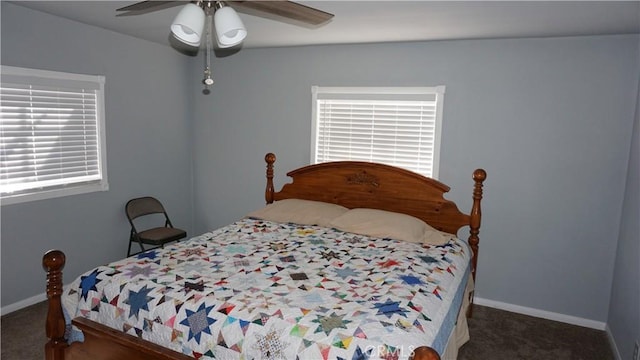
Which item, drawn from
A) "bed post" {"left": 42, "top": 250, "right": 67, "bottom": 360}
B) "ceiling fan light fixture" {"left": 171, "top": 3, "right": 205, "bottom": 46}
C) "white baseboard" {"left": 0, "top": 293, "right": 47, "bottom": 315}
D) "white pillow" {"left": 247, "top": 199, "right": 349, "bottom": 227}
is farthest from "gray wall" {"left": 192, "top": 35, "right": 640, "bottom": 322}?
"white baseboard" {"left": 0, "top": 293, "right": 47, "bottom": 315}

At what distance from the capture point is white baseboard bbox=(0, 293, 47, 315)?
3238 millimetres

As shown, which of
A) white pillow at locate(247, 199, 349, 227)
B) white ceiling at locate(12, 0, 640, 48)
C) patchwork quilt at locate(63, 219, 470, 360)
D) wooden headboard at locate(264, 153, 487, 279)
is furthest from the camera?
white pillow at locate(247, 199, 349, 227)

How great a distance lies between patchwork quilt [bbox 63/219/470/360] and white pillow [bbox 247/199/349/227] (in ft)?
1.88

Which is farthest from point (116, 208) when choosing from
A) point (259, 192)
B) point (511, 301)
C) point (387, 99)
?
point (511, 301)

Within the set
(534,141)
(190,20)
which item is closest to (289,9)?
(190,20)

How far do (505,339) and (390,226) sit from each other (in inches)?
46.7

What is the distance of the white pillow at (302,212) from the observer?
360 cm

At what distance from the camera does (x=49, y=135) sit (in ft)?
11.3

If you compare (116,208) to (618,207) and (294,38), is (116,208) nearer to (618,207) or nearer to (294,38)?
(294,38)

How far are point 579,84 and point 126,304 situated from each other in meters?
3.46

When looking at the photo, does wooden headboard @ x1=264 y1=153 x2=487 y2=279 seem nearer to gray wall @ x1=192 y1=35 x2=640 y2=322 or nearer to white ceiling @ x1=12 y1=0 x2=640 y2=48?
gray wall @ x1=192 y1=35 x2=640 y2=322

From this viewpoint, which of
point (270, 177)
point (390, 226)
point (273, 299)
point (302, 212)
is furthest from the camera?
point (270, 177)

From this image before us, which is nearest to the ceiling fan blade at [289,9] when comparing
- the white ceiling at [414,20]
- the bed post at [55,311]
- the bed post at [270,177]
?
the white ceiling at [414,20]

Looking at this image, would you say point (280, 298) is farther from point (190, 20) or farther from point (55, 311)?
point (190, 20)
